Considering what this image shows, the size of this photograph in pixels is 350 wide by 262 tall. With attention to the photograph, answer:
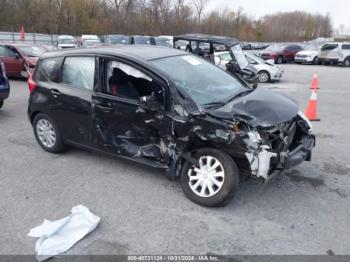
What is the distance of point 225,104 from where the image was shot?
12.7 ft

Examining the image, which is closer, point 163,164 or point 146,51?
point 163,164

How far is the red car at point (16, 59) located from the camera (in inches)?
490

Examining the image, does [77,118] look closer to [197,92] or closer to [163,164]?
[163,164]

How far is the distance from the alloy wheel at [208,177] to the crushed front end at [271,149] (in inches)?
14.1

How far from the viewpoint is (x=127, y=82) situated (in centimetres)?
414

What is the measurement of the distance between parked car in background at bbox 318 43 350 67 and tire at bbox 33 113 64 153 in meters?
23.6

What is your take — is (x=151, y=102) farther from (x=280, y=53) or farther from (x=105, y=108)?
(x=280, y=53)

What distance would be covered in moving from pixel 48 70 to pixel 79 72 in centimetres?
73

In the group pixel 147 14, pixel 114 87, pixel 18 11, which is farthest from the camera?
pixel 147 14

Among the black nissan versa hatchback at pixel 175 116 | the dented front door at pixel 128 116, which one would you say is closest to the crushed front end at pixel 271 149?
the black nissan versa hatchback at pixel 175 116

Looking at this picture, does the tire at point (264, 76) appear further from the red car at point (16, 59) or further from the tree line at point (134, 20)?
the tree line at point (134, 20)

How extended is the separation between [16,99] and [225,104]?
757cm

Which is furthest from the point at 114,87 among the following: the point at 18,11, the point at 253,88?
the point at 18,11

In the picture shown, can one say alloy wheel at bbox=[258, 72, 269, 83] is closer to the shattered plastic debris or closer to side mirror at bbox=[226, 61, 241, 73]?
side mirror at bbox=[226, 61, 241, 73]
